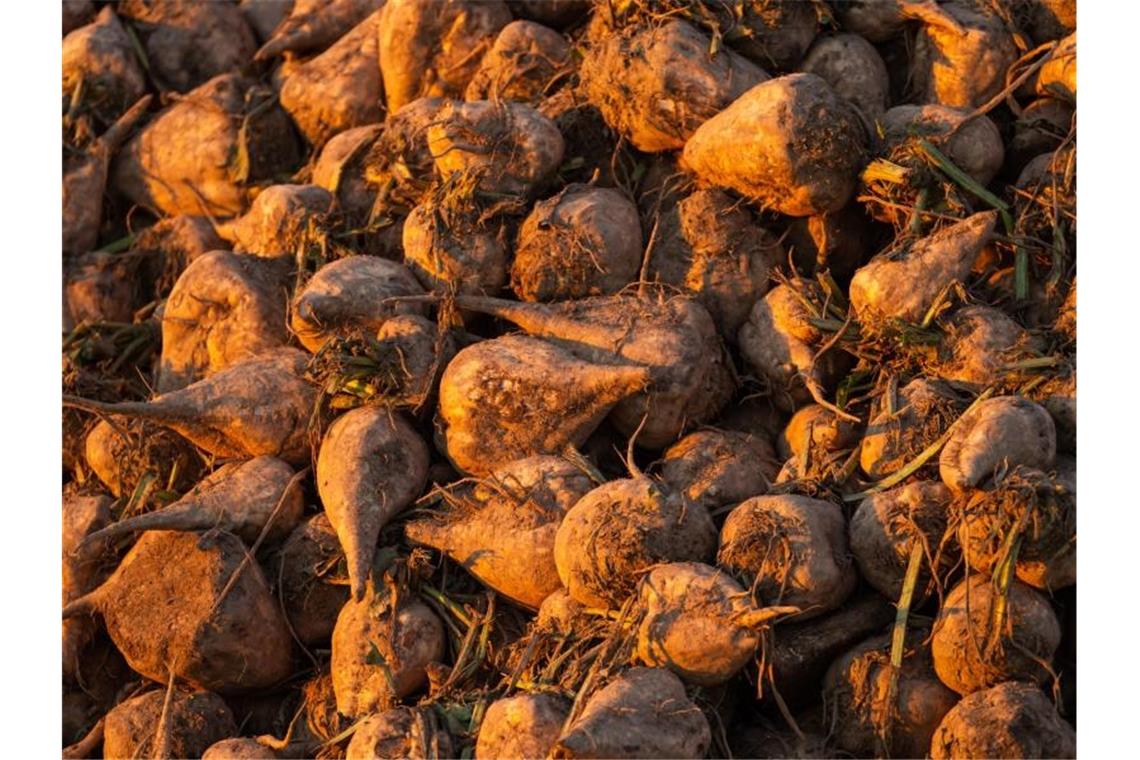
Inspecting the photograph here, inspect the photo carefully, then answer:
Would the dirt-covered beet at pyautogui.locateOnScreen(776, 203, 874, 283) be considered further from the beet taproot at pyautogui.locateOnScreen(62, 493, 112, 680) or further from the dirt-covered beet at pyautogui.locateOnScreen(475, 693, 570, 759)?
the beet taproot at pyautogui.locateOnScreen(62, 493, 112, 680)

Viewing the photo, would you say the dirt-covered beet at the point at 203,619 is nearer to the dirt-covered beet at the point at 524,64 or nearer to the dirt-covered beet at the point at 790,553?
the dirt-covered beet at the point at 790,553

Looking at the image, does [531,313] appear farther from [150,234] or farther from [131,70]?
[131,70]

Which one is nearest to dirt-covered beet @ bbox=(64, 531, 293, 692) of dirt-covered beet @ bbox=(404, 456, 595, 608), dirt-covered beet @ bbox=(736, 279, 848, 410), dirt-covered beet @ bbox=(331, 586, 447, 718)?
dirt-covered beet @ bbox=(331, 586, 447, 718)

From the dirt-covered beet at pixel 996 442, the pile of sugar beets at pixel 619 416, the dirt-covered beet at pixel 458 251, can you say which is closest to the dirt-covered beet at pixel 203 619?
the pile of sugar beets at pixel 619 416

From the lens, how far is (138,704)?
6.48 meters

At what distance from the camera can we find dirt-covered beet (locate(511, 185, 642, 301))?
21.8 feet

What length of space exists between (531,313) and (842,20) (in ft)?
6.13

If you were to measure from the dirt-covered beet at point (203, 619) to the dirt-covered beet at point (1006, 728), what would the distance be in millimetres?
2480

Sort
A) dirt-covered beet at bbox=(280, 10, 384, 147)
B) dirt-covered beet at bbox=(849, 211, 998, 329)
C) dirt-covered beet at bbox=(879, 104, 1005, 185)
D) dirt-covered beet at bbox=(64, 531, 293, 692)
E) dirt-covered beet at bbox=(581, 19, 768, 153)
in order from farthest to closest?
dirt-covered beet at bbox=(280, 10, 384, 147)
dirt-covered beet at bbox=(581, 19, 768, 153)
dirt-covered beet at bbox=(879, 104, 1005, 185)
dirt-covered beet at bbox=(64, 531, 293, 692)
dirt-covered beet at bbox=(849, 211, 998, 329)

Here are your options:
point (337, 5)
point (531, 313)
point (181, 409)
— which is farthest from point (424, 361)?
point (337, 5)

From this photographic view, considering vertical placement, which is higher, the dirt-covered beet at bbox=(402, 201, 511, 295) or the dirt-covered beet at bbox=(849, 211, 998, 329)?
the dirt-covered beet at bbox=(402, 201, 511, 295)

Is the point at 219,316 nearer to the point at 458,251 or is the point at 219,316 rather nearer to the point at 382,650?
the point at 458,251

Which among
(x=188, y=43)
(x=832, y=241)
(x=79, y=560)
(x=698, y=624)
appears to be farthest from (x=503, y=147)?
(x=188, y=43)

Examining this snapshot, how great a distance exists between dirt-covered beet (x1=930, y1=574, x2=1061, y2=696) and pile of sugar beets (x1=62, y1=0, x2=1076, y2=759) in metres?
0.01
